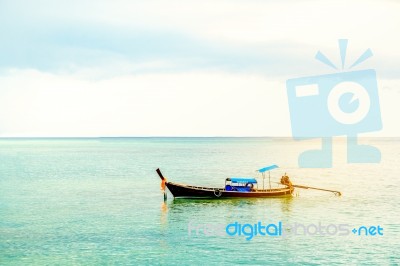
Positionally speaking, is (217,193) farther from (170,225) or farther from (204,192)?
(170,225)

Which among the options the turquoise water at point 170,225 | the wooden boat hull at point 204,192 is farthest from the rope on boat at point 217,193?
the turquoise water at point 170,225

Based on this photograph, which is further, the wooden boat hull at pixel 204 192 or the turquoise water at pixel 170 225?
the wooden boat hull at pixel 204 192

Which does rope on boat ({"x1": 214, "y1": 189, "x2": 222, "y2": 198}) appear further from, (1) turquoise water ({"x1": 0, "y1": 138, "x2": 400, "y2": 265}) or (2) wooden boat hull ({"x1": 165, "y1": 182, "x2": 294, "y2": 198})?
(1) turquoise water ({"x1": 0, "y1": 138, "x2": 400, "y2": 265})

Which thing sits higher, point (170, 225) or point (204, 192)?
point (204, 192)

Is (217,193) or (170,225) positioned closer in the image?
(170,225)

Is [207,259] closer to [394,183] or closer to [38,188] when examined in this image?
[38,188]

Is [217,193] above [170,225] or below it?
above

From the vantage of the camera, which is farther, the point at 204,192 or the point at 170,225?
the point at 204,192

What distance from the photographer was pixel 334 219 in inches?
1296

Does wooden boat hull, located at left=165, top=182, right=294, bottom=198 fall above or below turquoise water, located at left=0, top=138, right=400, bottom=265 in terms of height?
above

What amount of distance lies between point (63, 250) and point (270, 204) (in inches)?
745

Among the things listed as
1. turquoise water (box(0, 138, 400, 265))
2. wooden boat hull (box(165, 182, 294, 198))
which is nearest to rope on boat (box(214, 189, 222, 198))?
wooden boat hull (box(165, 182, 294, 198))

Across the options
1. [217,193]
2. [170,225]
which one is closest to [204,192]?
[217,193]

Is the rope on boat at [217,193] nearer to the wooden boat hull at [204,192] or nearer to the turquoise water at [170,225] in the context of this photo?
the wooden boat hull at [204,192]
